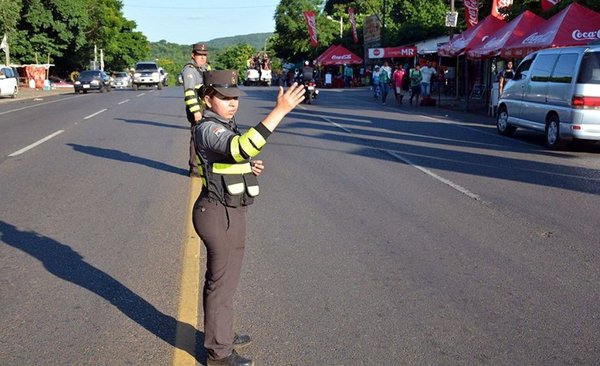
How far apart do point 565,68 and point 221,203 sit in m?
11.0

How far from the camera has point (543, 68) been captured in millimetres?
14023

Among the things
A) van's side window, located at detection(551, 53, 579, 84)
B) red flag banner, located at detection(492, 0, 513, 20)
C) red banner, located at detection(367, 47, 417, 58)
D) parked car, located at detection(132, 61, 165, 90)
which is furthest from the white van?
parked car, located at detection(132, 61, 165, 90)

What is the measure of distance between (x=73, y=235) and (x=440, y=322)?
394 cm

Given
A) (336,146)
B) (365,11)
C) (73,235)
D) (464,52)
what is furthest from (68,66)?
(73,235)

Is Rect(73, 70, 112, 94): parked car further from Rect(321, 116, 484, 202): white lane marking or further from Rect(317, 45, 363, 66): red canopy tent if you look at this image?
Rect(321, 116, 484, 202): white lane marking

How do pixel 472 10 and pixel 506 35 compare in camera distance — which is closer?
pixel 506 35

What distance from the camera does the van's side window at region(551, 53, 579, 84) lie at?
506 inches

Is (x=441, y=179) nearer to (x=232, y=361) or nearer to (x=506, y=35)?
(x=232, y=361)

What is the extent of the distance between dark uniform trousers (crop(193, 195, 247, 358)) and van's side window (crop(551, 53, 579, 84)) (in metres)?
10.7

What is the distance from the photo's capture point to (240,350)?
13.6 ft

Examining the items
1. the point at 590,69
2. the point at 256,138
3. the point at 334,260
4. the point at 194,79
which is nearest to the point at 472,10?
the point at 590,69

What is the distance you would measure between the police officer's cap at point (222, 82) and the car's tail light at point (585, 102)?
10.3m

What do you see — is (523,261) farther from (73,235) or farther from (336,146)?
(336,146)

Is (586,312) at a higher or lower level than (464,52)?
lower
